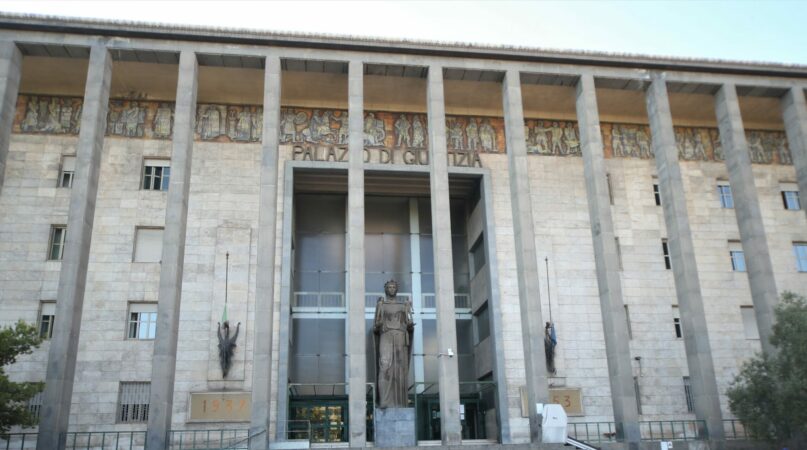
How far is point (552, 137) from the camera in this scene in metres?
32.0

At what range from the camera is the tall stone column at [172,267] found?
2252 centimetres

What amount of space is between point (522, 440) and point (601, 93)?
14.0 metres

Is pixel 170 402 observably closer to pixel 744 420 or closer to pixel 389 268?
pixel 389 268

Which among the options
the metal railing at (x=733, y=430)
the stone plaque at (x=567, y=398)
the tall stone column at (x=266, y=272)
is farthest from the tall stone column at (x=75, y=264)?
the metal railing at (x=733, y=430)

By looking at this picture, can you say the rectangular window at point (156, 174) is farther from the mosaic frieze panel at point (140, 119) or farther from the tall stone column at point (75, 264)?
the tall stone column at point (75, 264)

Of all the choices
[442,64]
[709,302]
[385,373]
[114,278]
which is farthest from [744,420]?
[114,278]

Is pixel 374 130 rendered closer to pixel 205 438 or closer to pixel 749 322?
pixel 205 438

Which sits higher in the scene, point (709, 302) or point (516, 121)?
point (516, 121)

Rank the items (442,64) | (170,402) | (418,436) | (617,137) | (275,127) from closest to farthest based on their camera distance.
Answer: (170,402), (275,127), (442,64), (418,436), (617,137)

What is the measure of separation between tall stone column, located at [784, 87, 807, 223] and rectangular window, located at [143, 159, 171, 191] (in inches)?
959

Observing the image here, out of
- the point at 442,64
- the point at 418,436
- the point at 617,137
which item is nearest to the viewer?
the point at 442,64

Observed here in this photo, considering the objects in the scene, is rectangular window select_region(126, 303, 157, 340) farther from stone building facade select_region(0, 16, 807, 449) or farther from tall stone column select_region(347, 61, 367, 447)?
tall stone column select_region(347, 61, 367, 447)

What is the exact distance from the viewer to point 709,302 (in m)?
30.3

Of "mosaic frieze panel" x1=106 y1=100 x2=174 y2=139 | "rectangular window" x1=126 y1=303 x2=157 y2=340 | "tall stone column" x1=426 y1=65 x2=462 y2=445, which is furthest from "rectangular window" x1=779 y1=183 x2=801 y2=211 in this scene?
"rectangular window" x1=126 y1=303 x2=157 y2=340
